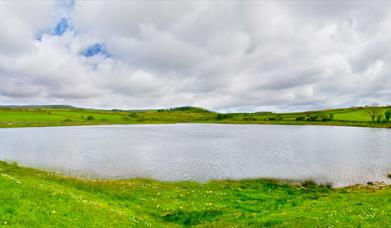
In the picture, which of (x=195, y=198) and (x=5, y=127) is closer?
(x=195, y=198)

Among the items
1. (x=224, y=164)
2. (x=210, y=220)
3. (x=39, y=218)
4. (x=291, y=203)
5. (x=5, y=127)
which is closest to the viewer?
(x=39, y=218)

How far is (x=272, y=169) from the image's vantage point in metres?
49.9

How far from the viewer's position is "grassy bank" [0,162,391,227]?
51.5ft

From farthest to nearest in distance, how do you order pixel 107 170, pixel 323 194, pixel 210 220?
pixel 107 170
pixel 323 194
pixel 210 220

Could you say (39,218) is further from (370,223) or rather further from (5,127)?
(5,127)

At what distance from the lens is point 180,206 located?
25.0 metres

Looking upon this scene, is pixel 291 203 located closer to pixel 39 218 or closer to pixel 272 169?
pixel 39 218

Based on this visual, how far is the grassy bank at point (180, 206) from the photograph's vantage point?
51.5ft

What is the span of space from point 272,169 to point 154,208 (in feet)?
100

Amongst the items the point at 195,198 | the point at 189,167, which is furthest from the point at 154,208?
the point at 189,167

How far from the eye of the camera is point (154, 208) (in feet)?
80.7

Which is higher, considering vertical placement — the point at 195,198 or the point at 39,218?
the point at 39,218

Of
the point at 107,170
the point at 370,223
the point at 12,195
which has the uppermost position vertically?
the point at 12,195

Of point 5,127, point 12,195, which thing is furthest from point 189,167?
point 5,127
